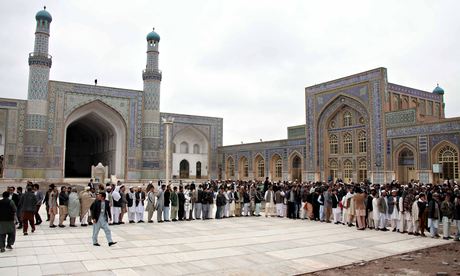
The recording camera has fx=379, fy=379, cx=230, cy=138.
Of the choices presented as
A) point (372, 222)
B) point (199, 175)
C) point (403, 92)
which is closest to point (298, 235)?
point (372, 222)

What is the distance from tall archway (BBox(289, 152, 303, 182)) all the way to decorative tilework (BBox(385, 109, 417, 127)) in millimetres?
8139

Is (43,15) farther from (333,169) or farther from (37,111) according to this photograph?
(333,169)

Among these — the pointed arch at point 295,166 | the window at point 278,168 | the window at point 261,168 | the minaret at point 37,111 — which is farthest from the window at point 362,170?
the minaret at point 37,111

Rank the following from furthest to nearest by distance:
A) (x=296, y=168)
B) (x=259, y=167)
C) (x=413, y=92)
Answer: (x=259, y=167), (x=296, y=168), (x=413, y=92)

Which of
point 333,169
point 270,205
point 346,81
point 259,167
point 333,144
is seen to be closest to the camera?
point 270,205

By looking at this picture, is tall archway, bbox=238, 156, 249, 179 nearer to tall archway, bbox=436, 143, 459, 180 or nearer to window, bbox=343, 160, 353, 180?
window, bbox=343, 160, 353, 180

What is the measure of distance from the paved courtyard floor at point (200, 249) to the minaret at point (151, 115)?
19.7 m

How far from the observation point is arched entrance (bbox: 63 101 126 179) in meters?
29.5

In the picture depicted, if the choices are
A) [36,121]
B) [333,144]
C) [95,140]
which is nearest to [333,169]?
[333,144]

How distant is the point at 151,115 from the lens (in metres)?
30.3

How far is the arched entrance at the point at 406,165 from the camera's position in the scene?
67.9ft

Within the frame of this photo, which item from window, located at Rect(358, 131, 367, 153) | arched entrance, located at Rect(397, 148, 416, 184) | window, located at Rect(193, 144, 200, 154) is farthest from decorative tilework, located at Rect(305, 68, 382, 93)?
window, located at Rect(193, 144, 200, 154)

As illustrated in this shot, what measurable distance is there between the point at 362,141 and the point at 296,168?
21.4 ft

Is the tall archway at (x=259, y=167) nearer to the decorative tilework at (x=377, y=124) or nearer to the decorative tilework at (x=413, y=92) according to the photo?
the decorative tilework at (x=377, y=124)
